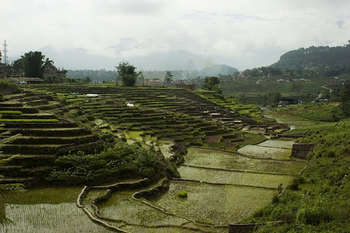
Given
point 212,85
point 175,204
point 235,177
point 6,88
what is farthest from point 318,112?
point 6,88

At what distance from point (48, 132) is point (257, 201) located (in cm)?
1416

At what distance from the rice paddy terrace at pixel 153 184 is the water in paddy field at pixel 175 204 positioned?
0.15 ft

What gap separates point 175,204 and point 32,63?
56.4 metres

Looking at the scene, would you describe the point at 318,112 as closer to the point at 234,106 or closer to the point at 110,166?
the point at 234,106

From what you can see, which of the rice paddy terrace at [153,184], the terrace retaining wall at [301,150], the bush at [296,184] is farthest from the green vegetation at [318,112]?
the bush at [296,184]

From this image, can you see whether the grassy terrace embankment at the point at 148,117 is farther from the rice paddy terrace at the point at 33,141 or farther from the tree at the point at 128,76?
the tree at the point at 128,76

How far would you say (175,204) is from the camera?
60.4 ft

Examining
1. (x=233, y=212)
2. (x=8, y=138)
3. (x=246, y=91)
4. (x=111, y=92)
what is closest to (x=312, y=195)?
(x=233, y=212)

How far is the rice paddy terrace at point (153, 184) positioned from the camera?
15.2 metres

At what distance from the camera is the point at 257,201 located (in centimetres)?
1880

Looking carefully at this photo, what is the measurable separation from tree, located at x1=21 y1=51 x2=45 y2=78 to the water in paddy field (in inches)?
1946

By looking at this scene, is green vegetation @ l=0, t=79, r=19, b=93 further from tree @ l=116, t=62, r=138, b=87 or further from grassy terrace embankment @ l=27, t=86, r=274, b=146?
tree @ l=116, t=62, r=138, b=87

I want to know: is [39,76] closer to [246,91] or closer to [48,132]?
[48,132]

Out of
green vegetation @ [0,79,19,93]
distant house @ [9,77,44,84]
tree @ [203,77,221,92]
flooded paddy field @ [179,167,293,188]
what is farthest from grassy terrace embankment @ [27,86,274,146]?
tree @ [203,77,221,92]
